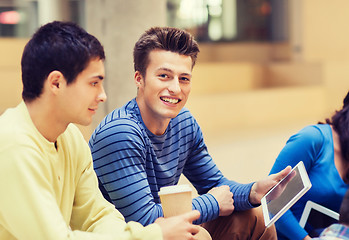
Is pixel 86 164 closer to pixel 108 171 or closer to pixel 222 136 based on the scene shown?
pixel 108 171

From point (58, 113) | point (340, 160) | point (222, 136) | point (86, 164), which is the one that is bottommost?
point (222, 136)

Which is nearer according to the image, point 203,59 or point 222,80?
point 222,80

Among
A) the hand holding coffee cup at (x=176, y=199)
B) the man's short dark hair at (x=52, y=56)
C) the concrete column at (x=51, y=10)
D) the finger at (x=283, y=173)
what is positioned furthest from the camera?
the concrete column at (x=51, y=10)

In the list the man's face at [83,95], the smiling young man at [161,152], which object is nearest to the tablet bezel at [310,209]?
the smiling young man at [161,152]

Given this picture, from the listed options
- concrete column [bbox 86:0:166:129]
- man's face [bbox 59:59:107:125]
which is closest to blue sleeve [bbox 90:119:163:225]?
man's face [bbox 59:59:107:125]

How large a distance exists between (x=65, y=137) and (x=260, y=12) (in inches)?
571

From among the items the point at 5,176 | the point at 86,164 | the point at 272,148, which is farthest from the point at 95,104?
the point at 272,148

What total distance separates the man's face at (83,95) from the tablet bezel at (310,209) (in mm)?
1308

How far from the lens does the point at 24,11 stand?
11383mm

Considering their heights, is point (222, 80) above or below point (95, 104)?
below

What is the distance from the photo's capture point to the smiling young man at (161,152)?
226 centimetres

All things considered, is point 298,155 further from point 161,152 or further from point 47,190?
point 47,190

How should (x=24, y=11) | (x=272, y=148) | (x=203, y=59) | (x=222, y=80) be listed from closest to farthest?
(x=272, y=148) → (x=24, y=11) → (x=222, y=80) → (x=203, y=59)

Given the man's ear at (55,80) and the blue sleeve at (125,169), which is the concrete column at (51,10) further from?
the man's ear at (55,80)
